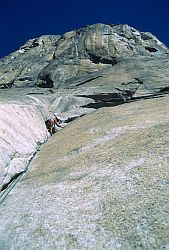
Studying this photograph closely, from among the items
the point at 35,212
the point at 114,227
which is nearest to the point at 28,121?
the point at 35,212

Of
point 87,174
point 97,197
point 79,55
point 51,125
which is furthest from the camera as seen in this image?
point 79,55

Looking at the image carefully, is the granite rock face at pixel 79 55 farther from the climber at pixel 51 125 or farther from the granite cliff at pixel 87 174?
the climber at pixel 51 125

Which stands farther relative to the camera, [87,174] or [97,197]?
[87,174]

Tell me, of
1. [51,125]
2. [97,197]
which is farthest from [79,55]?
[97,197]

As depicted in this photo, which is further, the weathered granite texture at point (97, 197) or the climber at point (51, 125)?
the climber at point (51, 125)

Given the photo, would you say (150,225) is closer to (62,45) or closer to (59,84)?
(59,84)

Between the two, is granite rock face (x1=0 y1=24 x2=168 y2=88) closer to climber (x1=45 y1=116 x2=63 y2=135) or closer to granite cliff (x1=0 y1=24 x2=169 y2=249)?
granite cliff (x1=0 y1=24 x2=169 y2=249)

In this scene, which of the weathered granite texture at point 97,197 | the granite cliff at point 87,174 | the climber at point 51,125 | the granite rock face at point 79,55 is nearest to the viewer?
the weathered granite texture at point 97,197

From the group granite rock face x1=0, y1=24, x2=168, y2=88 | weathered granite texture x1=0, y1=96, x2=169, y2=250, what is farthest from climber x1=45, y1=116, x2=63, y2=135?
granite rock face x1=0, y1=24, x2=168, y2=88

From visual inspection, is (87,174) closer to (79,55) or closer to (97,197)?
(97,197)

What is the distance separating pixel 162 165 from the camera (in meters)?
12.5

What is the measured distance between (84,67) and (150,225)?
122 feet

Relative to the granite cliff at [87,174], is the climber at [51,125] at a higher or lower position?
lower

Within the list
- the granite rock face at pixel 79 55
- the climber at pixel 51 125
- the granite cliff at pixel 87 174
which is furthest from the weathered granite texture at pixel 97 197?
the granite rock face at pixel 79 55
